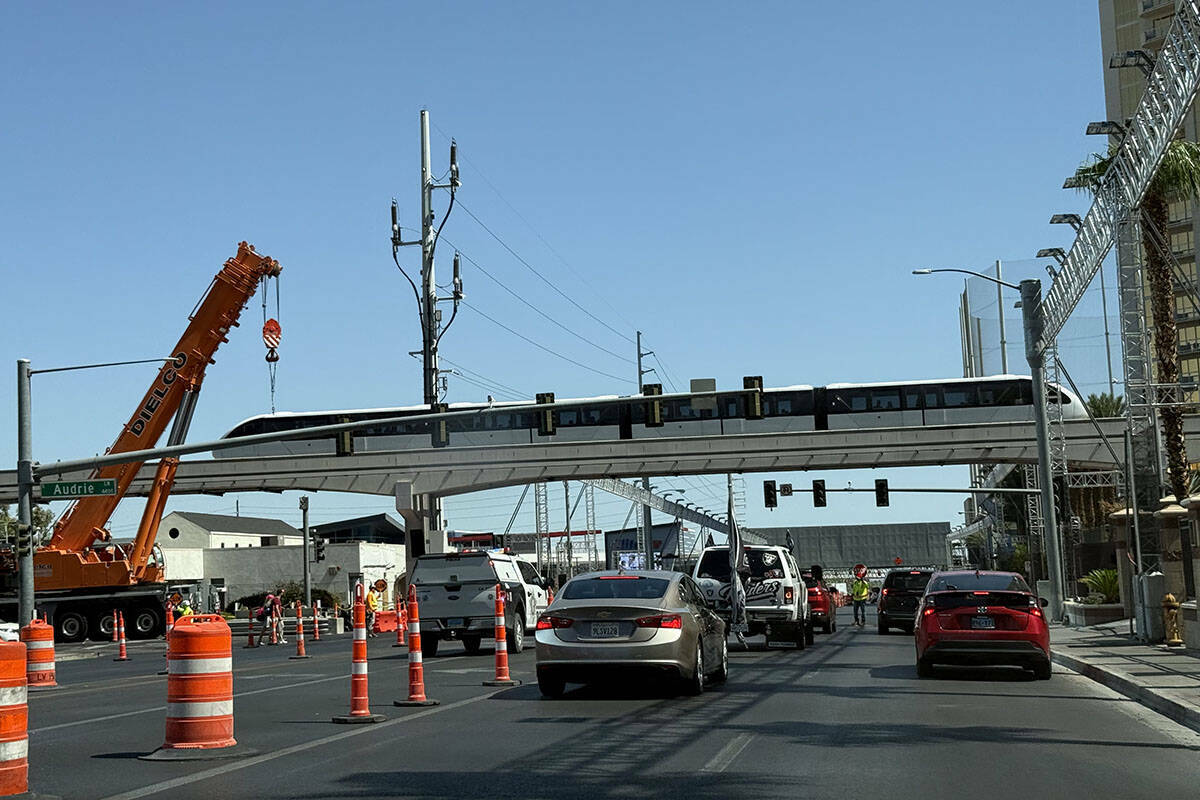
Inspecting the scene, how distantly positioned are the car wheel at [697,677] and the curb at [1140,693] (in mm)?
4974

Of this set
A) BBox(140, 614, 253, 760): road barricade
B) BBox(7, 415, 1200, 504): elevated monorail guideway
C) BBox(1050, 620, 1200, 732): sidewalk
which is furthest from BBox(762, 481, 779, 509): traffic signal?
BBox(140, 614, 253, 760): road barricade

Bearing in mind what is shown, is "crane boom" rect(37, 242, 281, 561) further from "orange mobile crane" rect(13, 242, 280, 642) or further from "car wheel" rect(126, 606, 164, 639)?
"car wheel" rect(126, 606, 164, 639)

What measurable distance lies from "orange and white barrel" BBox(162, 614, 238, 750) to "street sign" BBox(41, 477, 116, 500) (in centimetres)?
2004

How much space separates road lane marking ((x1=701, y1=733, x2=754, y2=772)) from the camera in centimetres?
1021

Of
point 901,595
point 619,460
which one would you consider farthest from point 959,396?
point 901,595

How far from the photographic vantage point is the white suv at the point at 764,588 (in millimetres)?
27406

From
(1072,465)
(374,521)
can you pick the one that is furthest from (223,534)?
(1072,465)

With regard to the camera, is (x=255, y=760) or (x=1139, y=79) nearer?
(x=255, y=760)

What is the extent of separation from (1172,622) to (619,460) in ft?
107

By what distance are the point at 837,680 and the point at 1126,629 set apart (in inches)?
522

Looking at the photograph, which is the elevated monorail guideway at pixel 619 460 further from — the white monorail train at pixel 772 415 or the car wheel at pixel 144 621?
the car wheel at pixel 144 621

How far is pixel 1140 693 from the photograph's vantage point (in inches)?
628

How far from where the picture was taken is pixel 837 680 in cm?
1909

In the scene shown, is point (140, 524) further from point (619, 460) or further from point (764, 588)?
point (764, 588)
